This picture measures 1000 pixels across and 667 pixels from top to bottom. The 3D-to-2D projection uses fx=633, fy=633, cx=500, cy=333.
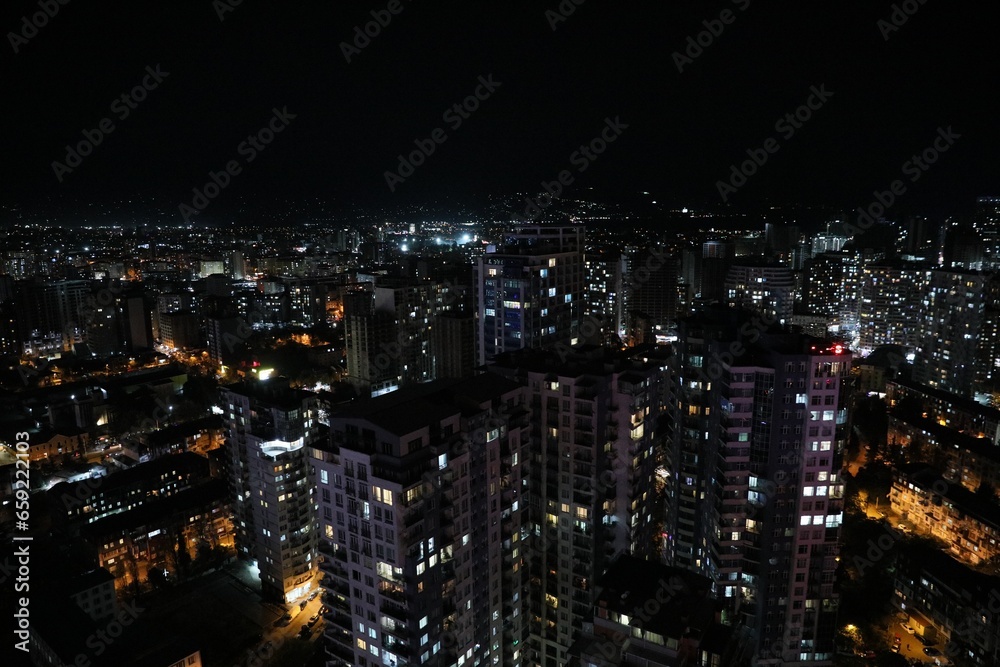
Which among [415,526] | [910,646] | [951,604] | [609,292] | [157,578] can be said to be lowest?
[910,646]

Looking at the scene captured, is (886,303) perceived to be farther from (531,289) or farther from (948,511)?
(531,289)

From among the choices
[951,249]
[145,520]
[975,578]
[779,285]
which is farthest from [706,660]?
[951,249]

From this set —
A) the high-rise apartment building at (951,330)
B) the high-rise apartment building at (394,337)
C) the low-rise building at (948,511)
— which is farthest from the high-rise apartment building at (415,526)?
the high-rise apartment building at (951,330)

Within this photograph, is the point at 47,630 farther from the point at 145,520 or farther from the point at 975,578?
the point at 975,578

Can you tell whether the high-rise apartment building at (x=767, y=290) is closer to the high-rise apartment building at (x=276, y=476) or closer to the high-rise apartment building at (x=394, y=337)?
the high-rise apartment building at (x=394, y=337)

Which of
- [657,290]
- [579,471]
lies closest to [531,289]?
[579,471]
